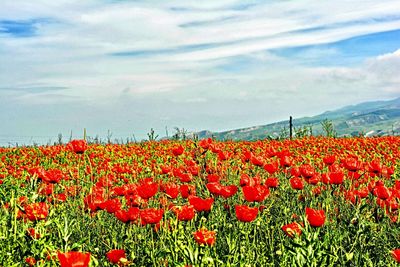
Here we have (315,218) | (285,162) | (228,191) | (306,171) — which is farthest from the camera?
(285,162)

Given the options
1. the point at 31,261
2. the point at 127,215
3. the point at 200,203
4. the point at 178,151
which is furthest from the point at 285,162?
the point at 31,261

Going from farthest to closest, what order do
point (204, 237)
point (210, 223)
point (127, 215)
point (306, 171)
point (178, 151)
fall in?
point (178, 151)
point (306, 171)
point (210, 223)
point (127, 215)
point (204, 237)

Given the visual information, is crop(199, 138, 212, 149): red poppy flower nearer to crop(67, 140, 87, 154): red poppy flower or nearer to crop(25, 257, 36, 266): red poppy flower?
crop(67, 140, 87, 154): red poppy flower

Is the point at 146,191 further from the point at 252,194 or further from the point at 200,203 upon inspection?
the point at 252,194

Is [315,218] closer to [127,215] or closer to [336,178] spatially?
[127,215]

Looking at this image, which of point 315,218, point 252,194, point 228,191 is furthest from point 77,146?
point 315,218

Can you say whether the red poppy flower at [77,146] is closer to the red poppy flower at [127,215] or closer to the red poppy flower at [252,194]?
the red poppy flower at [127,215]

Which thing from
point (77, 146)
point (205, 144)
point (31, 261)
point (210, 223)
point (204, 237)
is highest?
point (77, 146)

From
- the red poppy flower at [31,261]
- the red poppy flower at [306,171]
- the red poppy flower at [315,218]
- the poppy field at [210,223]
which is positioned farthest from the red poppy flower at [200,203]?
the red poppy flower at [306,171]

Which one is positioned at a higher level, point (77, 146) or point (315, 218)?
point (77, 146)

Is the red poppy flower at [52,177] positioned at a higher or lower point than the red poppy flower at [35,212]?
higher

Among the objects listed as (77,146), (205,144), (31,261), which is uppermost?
(77,146)

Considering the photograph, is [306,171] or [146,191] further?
[306,171]

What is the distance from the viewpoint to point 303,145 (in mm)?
13328
